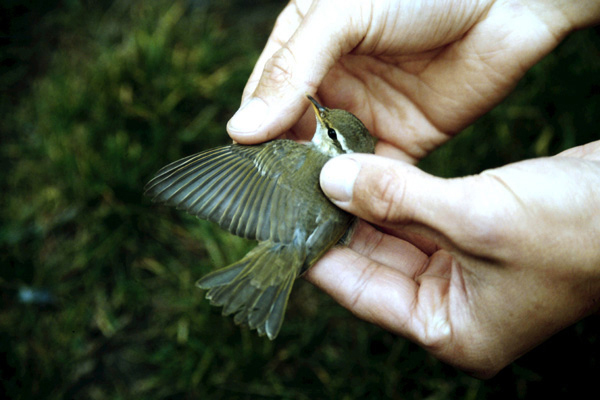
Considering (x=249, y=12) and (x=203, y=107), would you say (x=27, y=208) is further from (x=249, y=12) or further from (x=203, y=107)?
(x=249, y=12)

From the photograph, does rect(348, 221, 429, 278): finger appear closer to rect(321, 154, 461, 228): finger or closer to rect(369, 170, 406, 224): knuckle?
rect(321, 154, 461, 228): finger

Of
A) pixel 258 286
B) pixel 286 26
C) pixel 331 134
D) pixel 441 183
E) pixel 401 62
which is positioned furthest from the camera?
pixel 401 62

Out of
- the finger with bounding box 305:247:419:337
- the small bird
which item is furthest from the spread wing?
the finger with bounding box 305:247:419:337

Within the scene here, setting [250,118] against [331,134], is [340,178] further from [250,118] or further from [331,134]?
[250,118]

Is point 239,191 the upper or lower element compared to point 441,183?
lower

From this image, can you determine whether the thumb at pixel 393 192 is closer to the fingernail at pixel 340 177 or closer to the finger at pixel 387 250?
the fingernail at pixel 340 177

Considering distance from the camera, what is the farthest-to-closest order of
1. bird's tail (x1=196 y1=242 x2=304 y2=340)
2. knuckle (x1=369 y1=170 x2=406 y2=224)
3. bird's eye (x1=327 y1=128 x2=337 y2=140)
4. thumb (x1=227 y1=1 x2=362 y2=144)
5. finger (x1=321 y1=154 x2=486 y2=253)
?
bird's eye (x1=327 y1=128 x2=337 y2=140) < thumb (x1=227 y1=1 x2=362 y2=144) < bird's tail (x1=196 y1=242 x2=304 y2=340) < knuckle (x1=369 y1=170 x2=406 y2=224) < finger (x1=321 y1=154 x2=486 y2=253)

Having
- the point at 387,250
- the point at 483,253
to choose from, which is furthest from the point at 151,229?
the point at 483,253
